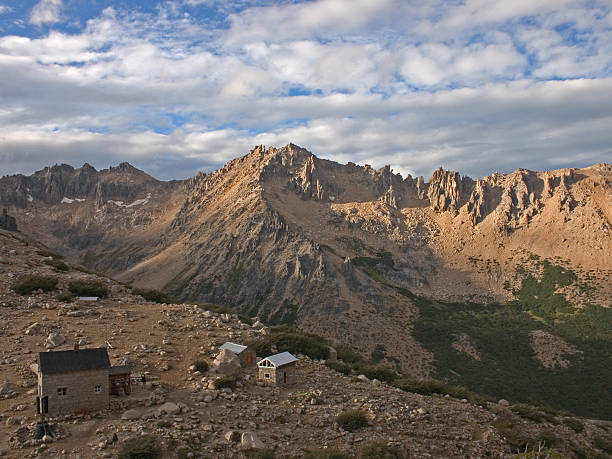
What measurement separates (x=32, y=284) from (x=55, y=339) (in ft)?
42.1

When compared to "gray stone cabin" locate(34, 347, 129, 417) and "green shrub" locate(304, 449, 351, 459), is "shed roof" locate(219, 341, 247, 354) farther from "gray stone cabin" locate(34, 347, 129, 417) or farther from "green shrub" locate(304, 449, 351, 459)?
"green shrub" locate(304, 449, 351, 459)

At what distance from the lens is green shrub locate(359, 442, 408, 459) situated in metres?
23.8

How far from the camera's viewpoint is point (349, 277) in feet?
444

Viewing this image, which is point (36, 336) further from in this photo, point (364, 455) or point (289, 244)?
point (289, 244)

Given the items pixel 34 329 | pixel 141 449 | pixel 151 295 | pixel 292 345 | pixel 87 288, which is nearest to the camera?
pixel 141 449

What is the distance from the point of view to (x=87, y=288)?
148 ft

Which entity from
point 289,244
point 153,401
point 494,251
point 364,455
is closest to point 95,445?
point 153,401

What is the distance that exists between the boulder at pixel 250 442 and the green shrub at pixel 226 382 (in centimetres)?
577

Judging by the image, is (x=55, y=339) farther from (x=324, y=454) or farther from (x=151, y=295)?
(x=324, y=454)

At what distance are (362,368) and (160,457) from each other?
21.3 metres

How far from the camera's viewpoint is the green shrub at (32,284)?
139 ft

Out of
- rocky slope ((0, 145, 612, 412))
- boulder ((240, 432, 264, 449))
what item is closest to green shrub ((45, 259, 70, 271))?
boulder ((240, 432, 264, 449))

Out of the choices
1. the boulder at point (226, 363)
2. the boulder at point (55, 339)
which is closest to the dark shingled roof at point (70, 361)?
the boulder at point (226, 363)

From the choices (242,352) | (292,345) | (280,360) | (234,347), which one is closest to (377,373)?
(292,345)
